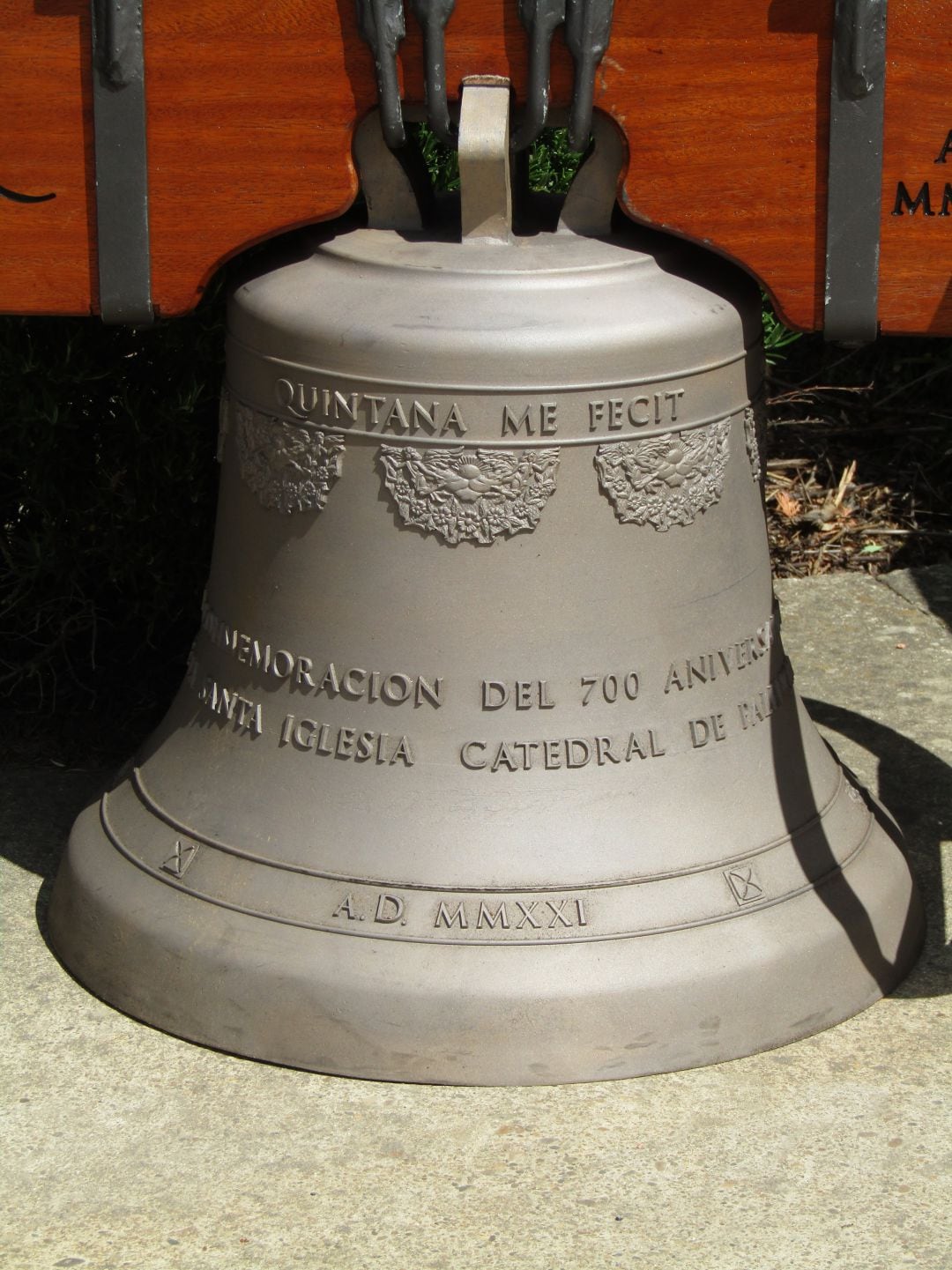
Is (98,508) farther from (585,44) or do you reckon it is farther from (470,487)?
(585,44)

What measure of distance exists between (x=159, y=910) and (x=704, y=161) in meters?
1.33

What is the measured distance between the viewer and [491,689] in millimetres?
2465

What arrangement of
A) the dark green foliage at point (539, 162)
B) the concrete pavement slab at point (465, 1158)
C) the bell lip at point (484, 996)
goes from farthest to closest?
1. the dark green foliage at point (539, 162)
2. the bell lip at point (484, 996)
3. the concrete pavement slab at point (465, 1158)

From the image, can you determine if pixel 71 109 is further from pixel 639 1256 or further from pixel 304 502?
pixel 639 1256

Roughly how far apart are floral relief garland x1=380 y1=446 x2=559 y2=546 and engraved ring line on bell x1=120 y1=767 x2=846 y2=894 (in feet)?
1.61

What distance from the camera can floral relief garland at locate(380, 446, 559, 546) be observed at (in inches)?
93.7

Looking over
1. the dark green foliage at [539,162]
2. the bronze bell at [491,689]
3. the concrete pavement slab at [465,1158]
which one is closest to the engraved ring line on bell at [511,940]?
the bronze bell at [491,689]

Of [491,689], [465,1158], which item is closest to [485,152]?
[491,689]

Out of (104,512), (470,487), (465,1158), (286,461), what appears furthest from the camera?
(104,512)

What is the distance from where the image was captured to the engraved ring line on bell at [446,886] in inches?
96.8

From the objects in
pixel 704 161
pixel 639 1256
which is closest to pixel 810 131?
pixel 704 161

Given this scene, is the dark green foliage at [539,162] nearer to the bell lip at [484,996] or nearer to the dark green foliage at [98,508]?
the dark green foliage at [98,508]

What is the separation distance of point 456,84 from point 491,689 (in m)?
0.83

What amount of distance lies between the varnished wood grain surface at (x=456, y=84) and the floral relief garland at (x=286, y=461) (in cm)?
24
